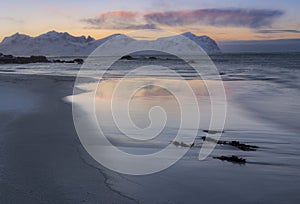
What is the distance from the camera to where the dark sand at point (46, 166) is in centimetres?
399

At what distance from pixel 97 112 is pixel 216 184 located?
21.1 feet

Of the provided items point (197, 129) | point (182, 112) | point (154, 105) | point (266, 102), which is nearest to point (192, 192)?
point (197, 129)

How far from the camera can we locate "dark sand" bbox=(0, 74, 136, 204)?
399cm

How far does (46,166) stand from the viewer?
505 centimetres

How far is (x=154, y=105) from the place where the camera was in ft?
40.2

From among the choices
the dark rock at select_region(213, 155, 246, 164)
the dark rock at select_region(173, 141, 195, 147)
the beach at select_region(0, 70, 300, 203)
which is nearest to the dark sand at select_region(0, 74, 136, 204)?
the beach at select_region(0, 70, 300, 203)

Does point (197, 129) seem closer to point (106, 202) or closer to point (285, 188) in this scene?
point (285, 188)

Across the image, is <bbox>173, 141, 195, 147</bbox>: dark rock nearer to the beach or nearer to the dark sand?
the beach

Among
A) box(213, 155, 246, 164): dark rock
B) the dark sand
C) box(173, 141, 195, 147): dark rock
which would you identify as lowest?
the dark sand

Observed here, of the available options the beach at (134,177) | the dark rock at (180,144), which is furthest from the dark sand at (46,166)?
the dark rock at (180,144)

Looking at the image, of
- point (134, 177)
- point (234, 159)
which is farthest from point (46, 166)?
point (234, 159)

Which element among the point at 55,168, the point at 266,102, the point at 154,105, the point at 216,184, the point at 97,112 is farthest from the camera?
the point at 266,102

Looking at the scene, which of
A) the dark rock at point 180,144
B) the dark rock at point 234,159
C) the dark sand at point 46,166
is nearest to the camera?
the dark sand at point 46,166

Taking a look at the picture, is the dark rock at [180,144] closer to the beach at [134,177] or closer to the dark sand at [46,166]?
the beach at [134,177]
